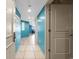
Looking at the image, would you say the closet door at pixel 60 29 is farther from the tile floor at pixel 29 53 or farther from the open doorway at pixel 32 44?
the tile floor at pixel 29 53

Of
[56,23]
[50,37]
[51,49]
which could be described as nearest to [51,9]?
[56,23]

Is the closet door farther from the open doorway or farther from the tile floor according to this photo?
the tile floor

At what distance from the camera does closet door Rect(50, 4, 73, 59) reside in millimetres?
5441

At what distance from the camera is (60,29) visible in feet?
18.0

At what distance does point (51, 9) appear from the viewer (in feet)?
18.0

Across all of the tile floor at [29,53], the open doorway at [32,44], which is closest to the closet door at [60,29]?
the open doorway at [32,44]

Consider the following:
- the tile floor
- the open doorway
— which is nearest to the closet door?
the open doorway

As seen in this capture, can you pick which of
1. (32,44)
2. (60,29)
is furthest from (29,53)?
(32,44)

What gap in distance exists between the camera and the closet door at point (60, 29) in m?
5.44

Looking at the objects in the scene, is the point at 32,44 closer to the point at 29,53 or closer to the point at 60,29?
the point at 29,53
